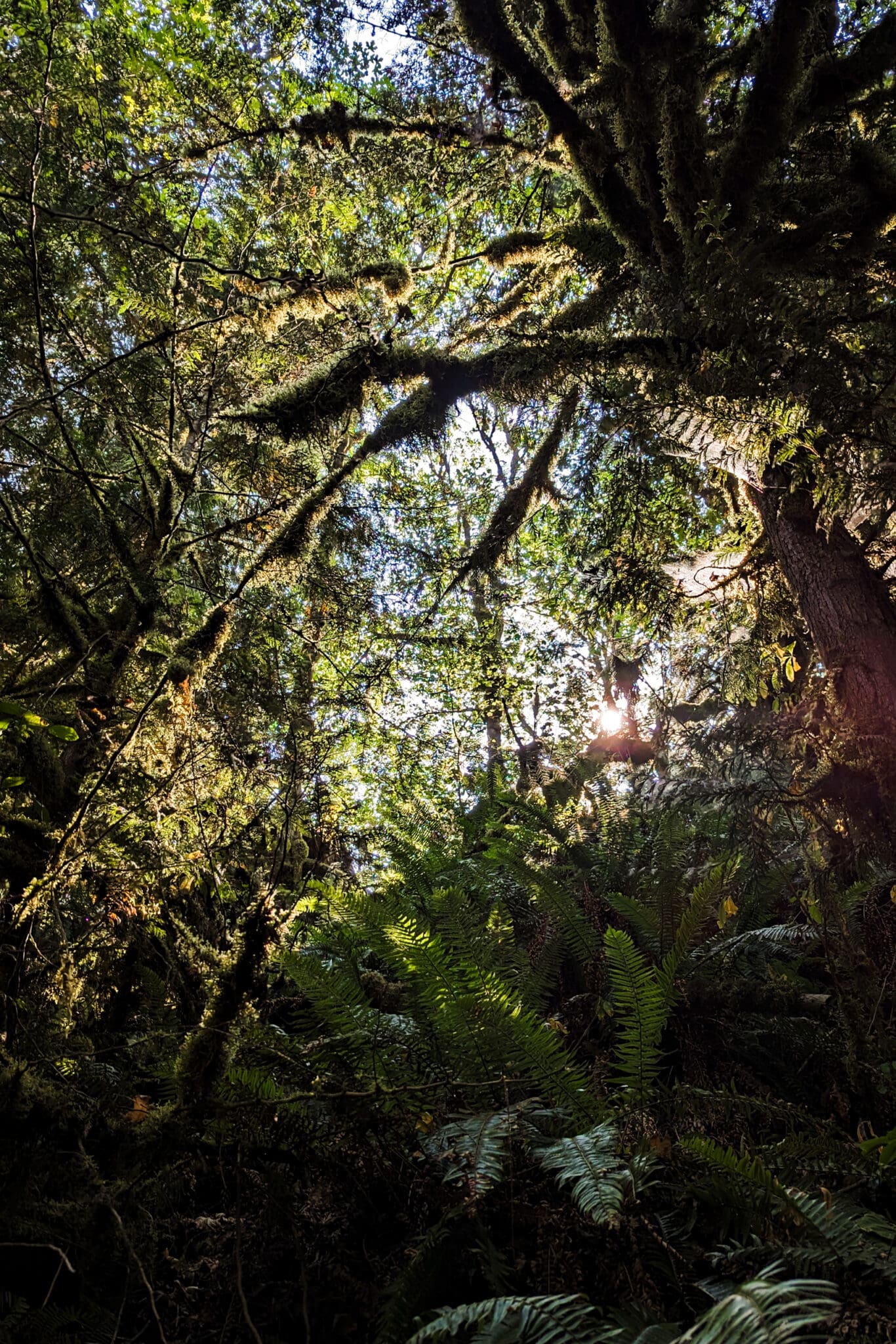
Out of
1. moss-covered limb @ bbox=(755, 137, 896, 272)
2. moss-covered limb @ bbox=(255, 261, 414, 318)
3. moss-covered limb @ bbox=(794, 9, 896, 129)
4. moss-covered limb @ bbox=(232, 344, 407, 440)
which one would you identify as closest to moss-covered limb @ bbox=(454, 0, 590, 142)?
moss-covered limb @ bbox=(794, 9, 896, 129)

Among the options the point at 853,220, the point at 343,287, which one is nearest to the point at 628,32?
the point at 853,220

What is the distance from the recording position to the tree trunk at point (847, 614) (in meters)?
2.84

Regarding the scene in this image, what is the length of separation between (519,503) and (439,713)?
240 cm

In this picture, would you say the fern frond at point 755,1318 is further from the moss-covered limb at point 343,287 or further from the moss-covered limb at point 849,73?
the moss-covered limb at point 343,287

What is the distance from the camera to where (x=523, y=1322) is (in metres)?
1.18

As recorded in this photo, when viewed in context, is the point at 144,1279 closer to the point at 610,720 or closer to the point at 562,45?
the point at 562,45

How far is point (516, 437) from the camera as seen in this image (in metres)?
6.51

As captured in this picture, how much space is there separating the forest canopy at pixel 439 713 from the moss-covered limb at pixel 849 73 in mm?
21

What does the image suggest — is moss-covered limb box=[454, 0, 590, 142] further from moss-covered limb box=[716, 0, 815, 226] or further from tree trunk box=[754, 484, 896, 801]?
tree trunk box=[754, 484, 896, 801]

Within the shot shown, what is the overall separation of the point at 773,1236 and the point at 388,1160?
1.11 metres

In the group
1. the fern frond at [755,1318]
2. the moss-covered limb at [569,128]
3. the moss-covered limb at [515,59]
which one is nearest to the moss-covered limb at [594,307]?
the moss-covered limb at [569,128]

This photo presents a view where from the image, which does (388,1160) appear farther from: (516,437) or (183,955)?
(516,437)

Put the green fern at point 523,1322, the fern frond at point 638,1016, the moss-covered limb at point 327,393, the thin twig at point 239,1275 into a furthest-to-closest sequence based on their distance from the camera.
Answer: the moss-covered limb at point 327,393 < the fern frond at point 638,1016 < the thin twig at point 239,1275 < the green fern at point 523,1322

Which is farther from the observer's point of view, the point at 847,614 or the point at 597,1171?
the point at 847,614
